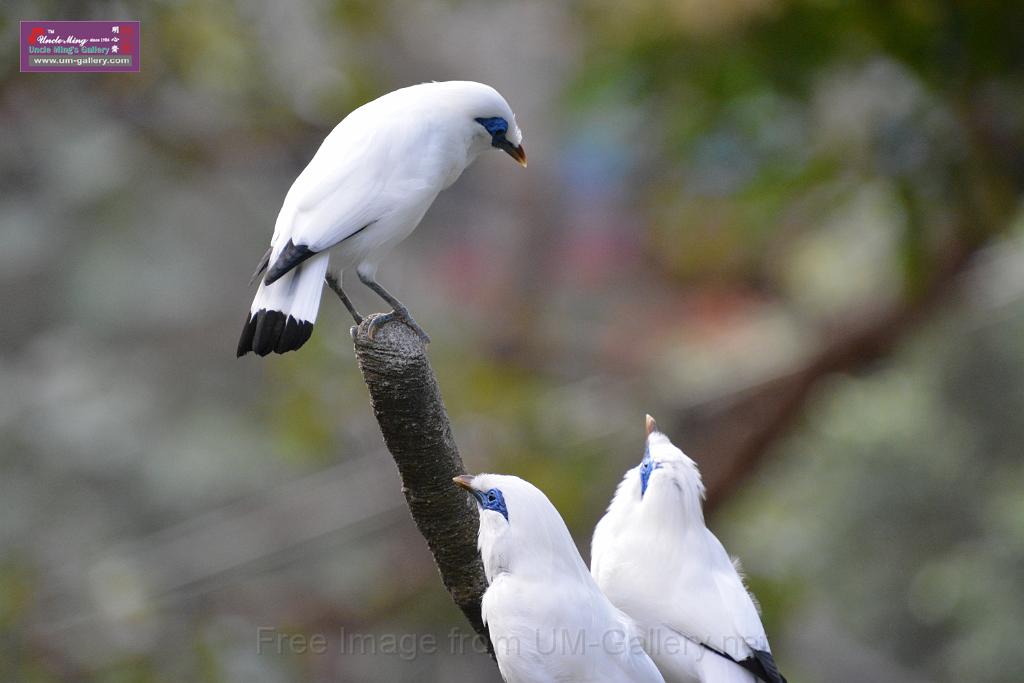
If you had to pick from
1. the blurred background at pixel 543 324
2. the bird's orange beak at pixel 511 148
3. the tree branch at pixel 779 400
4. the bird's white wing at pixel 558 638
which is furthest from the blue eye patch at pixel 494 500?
the tree branch at pixel 779 400

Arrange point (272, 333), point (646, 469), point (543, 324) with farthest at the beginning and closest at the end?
point (543, 324), point (646, 469), point (272, 333)

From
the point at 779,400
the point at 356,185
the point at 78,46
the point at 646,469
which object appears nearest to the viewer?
the point at 356,185

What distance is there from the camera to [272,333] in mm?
2119

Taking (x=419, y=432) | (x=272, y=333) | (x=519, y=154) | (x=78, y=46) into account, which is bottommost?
(x=419, y=432)

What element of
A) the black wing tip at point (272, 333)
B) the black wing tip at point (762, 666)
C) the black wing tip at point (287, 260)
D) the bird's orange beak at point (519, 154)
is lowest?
the black wing tip at point (762, 666)

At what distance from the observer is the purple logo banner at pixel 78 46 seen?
3.84m

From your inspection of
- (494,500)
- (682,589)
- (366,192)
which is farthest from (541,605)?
(366,192)

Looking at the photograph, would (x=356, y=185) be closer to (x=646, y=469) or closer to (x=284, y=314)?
(x=284, y=314)

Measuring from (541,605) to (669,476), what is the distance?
0.37m

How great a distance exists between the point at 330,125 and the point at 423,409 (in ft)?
14.7

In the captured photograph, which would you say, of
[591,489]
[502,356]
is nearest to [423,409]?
[591,489]

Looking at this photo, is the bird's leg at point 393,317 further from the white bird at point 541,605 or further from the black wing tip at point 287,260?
A: the white bird at point 541,605

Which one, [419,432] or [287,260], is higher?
[287,260]

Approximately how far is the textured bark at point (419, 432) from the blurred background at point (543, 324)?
144 centimetres
